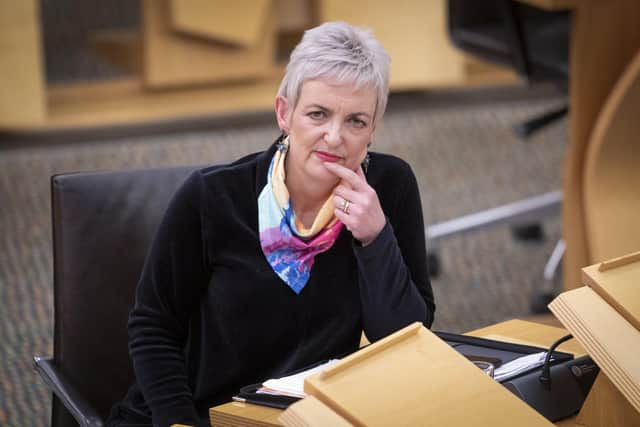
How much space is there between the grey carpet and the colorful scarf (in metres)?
1.22

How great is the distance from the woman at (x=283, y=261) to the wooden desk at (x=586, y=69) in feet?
3.39

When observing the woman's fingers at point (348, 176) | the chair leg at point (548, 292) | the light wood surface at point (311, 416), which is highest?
the woman's fingers at point (348, 176)

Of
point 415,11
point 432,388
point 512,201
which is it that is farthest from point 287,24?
point 432,388

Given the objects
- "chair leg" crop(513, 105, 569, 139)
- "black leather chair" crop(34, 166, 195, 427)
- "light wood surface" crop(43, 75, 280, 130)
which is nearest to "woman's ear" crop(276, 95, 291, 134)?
"black leather chair" crop(34, 166, 195, 427)

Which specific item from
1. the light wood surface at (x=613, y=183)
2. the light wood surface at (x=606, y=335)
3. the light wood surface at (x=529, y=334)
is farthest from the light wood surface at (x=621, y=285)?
the light wood surface at (x=613, y=183)

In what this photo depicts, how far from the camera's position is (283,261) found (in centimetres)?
145

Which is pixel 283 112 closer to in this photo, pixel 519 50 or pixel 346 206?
pixel 346 206

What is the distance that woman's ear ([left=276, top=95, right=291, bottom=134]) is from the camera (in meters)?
1.45

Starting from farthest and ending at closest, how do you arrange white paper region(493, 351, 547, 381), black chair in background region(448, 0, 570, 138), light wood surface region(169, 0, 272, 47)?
light wood surface region(169, 0, 272, 47) < black chair in background region(448, 0, 570, 138) < white paper region(493, 351, 547, 381)

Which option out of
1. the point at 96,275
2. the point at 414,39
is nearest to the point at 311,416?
the point at 96,275

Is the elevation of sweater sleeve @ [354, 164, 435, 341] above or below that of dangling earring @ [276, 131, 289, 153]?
below

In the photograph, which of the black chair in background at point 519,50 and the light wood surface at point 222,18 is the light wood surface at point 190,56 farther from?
the black chair in background at point 519,50

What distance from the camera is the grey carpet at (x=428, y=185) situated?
2994 millimetres

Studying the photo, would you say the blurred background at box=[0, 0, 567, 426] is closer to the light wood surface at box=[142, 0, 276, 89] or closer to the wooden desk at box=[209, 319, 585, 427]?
the light wood surface at box=[142, 0, 276, 89]
